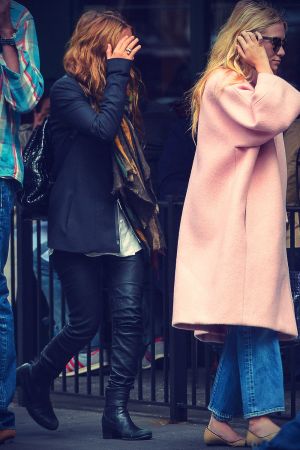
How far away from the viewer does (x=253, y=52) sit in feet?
18.6

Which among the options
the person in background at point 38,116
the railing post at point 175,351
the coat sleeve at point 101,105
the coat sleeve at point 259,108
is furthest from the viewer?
the person in background at point 38,116

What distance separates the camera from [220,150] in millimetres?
5691

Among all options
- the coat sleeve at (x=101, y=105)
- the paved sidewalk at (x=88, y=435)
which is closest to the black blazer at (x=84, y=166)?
the coat sleeve at (x=101, y=105)

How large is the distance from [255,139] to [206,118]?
0.96 ft

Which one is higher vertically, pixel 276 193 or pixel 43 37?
pixel 43 37

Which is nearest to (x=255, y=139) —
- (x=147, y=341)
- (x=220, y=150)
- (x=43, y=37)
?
(x=220, y=150)

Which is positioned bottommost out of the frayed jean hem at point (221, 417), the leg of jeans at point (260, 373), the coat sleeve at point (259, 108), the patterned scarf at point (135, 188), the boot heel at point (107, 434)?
the boot heel at point (107, 434)

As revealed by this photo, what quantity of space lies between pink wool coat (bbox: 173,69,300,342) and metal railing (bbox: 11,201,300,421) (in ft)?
2.20

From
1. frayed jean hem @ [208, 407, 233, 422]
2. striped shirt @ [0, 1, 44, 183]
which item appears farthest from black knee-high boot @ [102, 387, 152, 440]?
striped shirt @ [0, 1, 44, 183]

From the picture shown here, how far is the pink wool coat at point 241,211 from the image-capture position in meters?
5.59

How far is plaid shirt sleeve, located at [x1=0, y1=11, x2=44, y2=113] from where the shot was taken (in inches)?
229

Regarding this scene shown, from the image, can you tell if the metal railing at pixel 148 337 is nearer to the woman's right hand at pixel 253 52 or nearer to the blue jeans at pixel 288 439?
the woman's right hand at pixel 253 52

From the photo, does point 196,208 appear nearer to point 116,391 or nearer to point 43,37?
point 116,391

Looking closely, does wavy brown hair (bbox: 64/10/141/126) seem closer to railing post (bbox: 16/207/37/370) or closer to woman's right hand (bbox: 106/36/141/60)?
woman's right hand (bbox: 106/36/141/60)
